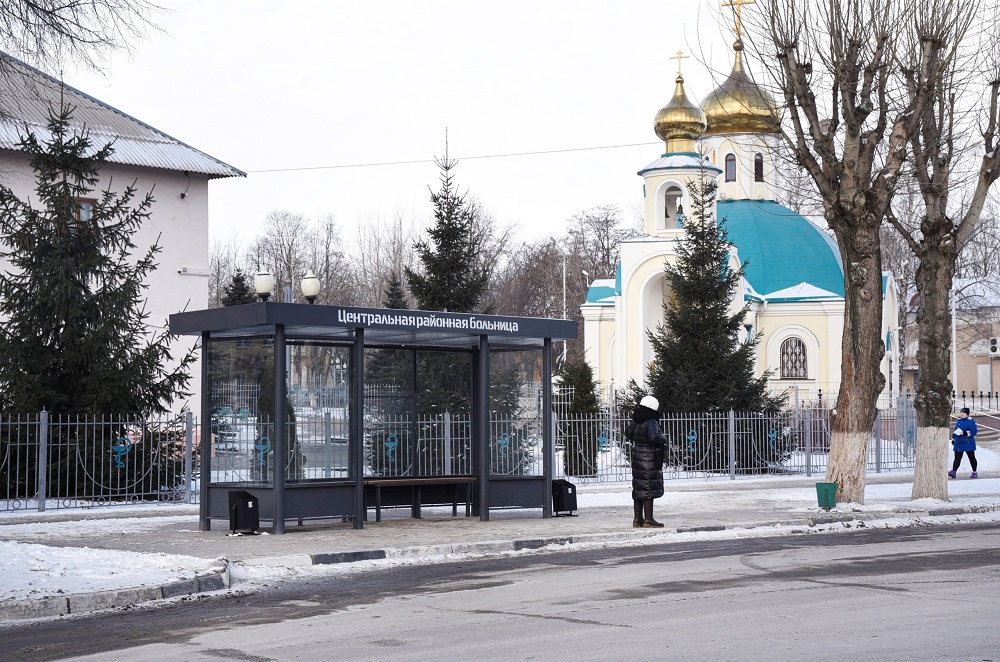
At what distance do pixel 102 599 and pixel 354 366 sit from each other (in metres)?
6.21

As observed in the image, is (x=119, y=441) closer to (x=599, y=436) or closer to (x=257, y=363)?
(x=257, y=363)

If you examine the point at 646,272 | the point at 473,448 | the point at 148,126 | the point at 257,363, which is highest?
the point at 148,126

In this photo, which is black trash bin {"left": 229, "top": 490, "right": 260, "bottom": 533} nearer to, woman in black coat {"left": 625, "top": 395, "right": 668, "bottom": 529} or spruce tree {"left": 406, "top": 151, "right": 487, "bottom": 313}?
woman in black coat {"left": 625, "top": 395, "right": 668, "bottom": 529}

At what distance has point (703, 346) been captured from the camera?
29203 millimetres

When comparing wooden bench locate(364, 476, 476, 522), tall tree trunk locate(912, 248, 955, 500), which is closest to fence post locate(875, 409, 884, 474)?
tall tree trunk locate(912, 248, 955, 500)

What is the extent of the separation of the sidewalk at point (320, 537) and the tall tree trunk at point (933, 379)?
661 mm

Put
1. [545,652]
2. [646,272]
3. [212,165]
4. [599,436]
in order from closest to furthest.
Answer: [545,652] → [599,436] → [212,165] → [646,272]

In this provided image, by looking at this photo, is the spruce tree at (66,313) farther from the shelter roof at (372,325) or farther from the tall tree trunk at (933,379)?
the tall tree trunk at (933,379)

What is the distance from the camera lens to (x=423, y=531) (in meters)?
15.9

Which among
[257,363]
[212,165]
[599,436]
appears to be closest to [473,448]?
[257,363]

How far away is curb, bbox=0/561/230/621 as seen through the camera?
9961 mm

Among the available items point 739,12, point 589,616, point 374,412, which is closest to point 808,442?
point 739,12

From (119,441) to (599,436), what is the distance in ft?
34.7

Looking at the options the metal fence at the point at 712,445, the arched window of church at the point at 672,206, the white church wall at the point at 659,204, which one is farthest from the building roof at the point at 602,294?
the metal fence at the point at 712,445
